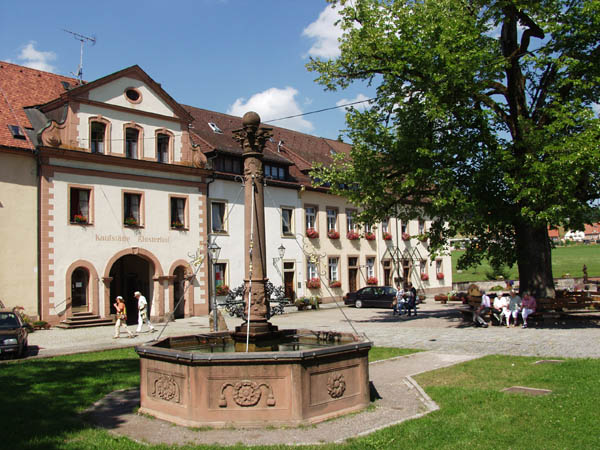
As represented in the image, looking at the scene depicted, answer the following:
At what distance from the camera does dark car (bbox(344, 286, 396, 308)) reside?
34.9m

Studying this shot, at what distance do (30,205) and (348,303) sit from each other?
20.7 meters

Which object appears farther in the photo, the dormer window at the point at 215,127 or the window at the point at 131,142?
the dormer window at the point at 215,127

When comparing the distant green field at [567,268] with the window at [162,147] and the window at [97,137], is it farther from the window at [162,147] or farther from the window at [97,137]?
the window at [97,137]

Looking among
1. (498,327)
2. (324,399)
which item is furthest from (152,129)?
(324,399)

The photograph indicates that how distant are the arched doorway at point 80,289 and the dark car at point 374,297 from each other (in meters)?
17.3

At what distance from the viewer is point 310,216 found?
3784 cm

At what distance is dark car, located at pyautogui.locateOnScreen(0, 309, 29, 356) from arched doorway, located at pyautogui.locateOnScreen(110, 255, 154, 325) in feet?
41.6

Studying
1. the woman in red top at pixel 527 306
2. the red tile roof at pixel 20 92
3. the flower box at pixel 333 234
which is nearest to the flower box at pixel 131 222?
the red tile roof at pixel 20 92

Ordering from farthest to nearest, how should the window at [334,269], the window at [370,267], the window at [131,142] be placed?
the window at [370,267] < the window at [334,269] < the window at [131,142]

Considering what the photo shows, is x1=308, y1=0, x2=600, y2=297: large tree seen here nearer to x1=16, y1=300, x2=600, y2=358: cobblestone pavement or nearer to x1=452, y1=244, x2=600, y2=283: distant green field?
x1=16, y1=300, x2=600, y2=358: cobblestone pavement

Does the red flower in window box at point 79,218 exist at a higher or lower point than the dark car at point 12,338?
higher

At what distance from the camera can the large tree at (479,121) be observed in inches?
705

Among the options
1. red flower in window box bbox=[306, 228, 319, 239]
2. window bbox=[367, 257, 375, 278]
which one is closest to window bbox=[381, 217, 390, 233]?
window bbox=[367, 257, 375, 278]

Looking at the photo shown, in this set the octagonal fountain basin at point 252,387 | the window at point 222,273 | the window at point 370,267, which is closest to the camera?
the octagonal fountain basin at point 252,387
